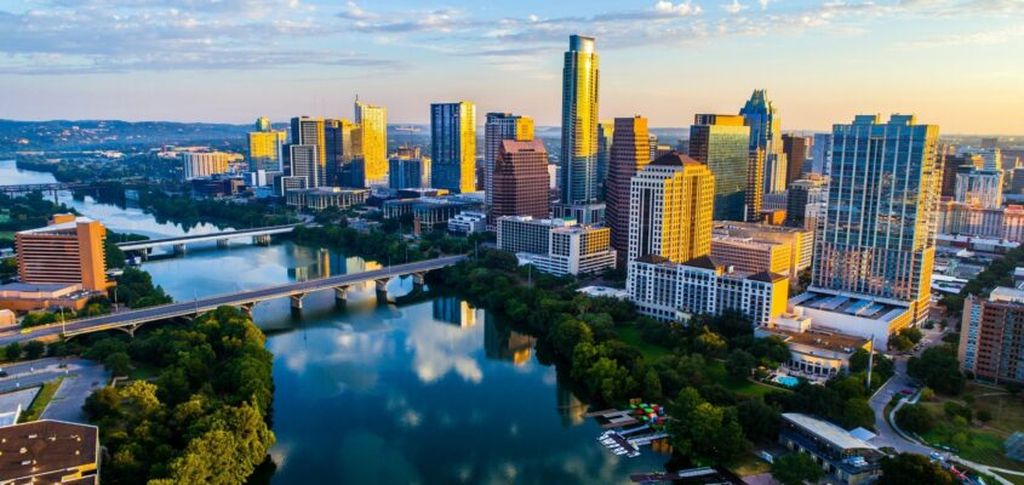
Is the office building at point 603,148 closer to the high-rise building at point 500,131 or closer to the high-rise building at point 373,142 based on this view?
the high-rise building at point 500,131

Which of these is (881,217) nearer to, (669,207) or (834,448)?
(669,207)

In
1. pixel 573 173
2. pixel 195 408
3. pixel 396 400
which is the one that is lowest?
pixel 396 400

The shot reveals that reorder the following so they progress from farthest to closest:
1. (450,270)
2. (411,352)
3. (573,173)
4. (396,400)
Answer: (573,173), (450,270), (411,352), (396,400)

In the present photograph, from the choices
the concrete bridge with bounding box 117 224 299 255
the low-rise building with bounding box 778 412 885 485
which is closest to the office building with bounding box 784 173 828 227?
the low-rise building with bounding box 778 412 885 485

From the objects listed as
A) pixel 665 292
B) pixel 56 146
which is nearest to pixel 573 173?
pixel 665 292

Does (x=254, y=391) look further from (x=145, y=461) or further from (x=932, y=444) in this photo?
(x=932, y=444)

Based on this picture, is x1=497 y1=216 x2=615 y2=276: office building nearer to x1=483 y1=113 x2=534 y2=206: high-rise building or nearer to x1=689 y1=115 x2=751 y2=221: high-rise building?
x1=689 y1=115 x2=751 y2=221: high-rise building
